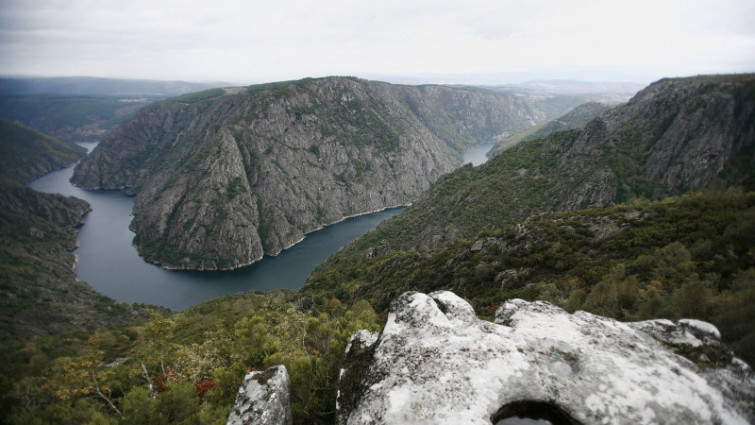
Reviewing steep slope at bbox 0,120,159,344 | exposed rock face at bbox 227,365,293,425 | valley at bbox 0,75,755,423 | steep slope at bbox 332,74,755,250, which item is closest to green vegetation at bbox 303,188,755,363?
valley at bbox 0,75,755,423

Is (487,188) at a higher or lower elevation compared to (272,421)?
lower

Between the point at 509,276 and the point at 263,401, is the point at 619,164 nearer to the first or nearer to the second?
the point at 509,276

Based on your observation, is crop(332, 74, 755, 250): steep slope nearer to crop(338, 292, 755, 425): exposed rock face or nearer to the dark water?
the dark water

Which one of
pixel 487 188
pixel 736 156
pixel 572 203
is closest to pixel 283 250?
pixel 487 188

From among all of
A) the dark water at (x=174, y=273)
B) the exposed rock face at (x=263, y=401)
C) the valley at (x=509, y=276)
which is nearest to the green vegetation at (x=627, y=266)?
the valley at (x=509, y=276)

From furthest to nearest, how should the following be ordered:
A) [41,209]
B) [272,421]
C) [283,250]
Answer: [41,209]
[283,250]
[272,421]

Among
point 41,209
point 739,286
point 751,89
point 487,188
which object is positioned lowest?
point 41,209

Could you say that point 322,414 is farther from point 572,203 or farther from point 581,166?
point 581,166

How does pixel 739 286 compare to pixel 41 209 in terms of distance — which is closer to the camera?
pixel 739 286
